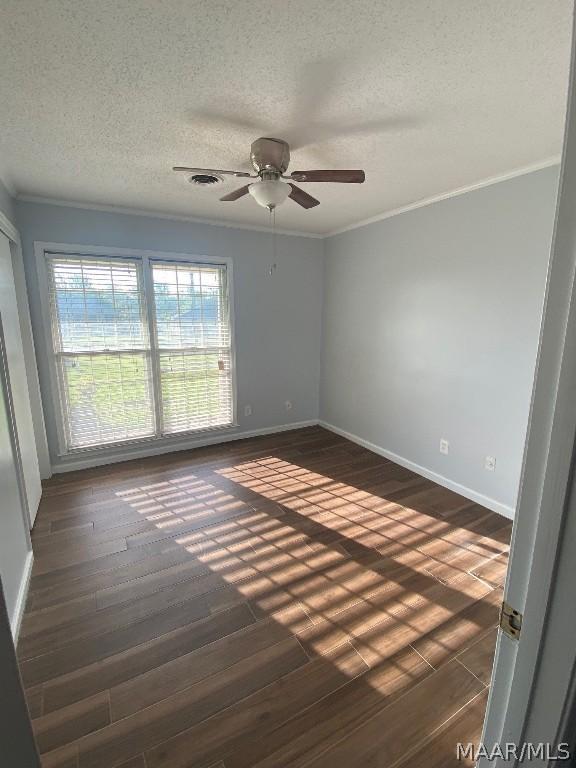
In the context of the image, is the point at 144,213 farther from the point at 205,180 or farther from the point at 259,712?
the point at 259,712

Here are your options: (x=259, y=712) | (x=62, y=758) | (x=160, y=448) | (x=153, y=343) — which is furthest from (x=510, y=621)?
(x=160, y=448)

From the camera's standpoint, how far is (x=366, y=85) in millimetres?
1447

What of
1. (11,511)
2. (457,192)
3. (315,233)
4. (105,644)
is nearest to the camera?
(105,644)

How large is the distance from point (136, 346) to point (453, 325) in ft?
9.74

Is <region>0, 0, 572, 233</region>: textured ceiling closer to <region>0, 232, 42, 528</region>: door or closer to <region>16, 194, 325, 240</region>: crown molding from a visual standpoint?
<region>16, 194, 325, 240</region>: crown molding

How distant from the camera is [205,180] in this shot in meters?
2.38

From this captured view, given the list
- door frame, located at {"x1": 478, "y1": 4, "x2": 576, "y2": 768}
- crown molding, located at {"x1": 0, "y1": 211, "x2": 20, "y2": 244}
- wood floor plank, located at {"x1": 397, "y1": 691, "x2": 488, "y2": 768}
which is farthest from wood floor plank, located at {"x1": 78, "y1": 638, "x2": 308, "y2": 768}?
crown molding, located at {"x1": 0, "y1": 211, "x2": 20, "y2": 244}

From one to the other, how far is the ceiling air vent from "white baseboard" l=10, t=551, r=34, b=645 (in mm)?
2684

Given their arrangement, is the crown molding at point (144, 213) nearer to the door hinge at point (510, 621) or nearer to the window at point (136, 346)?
the window at point (136, 346)

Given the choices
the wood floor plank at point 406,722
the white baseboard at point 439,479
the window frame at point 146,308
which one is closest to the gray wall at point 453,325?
the white baseboard at point 439,479

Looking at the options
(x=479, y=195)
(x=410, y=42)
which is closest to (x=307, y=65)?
(x=410, y=42)

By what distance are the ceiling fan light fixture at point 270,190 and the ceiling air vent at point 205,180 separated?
0.63 meters

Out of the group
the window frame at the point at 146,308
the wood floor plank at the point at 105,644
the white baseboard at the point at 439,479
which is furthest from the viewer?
the window frame at the point at 146,308

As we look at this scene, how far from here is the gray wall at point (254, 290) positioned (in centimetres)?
292
